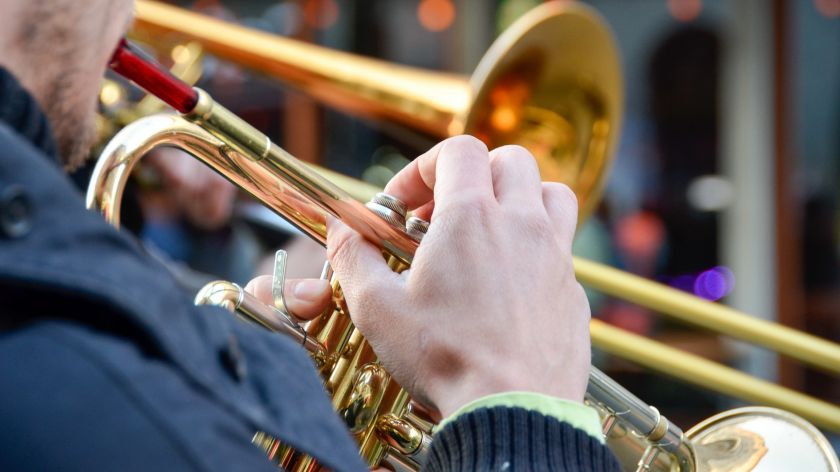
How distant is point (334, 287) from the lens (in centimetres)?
92

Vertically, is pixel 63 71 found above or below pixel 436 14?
below

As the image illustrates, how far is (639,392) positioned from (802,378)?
614 mm

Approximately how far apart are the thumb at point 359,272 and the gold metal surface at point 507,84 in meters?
1.24

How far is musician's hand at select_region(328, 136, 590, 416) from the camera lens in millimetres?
740

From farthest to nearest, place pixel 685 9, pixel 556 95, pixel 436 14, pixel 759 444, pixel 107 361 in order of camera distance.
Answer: pixel 436 14, pixel 685 9, pixel 556 95, pixel 759 444, pixel 107 361

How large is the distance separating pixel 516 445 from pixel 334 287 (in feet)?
0.90

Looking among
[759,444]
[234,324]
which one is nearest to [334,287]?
[234,324]

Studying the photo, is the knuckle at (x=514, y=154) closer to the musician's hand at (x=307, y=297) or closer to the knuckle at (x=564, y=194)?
the knuckle at (x=564, y=194)

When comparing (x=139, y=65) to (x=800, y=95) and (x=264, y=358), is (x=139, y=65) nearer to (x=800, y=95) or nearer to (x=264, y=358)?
(x=264, y=358)

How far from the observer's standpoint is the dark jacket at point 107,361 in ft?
1.64

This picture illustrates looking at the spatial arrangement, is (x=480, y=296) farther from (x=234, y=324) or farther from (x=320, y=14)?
(x=320, y=14)

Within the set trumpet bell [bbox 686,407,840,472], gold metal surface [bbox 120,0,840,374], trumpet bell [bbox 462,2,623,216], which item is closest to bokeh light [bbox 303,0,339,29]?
gold metal surface [bbox 120,0,840,374]

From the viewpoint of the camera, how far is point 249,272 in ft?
8.13

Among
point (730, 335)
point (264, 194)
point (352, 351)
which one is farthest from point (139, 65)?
point (730, 335)
